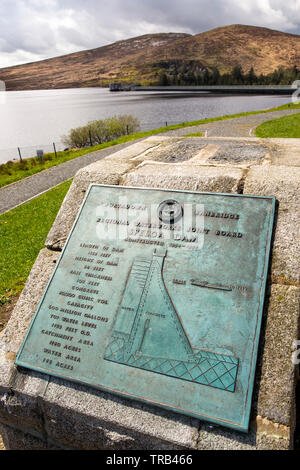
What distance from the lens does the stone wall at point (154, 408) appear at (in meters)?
1.64

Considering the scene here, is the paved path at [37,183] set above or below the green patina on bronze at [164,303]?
below

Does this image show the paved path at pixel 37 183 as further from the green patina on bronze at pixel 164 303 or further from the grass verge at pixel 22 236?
the green patina on bronze at pixel 164 303

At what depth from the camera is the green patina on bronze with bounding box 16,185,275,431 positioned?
1.72 m

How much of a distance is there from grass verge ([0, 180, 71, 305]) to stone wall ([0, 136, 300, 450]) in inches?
81.2

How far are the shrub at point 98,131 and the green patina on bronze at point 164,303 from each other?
22753mm

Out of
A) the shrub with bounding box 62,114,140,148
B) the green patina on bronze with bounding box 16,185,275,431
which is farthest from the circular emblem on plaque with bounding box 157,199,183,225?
the shrub with bounding box 62,114,140,148

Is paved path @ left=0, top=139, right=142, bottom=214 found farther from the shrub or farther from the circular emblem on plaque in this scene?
the shrub

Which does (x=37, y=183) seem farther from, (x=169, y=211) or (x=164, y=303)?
(x=164, y=303)

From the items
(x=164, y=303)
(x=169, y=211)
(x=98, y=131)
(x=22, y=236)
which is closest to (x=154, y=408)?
(x=164, y=303)

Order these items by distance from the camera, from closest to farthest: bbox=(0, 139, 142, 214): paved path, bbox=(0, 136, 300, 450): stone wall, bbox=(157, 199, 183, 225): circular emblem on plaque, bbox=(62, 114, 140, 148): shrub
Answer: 1. bbox=(0, 136, 300, 450): stone wall
2. bbox=(157, 199, 183, 225): circular emblem on plaque
3. bbox=(0, 139, 142, 214): paved path
4. bbox=(62, 114, 140, 148): shrub

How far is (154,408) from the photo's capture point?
1.75 metres

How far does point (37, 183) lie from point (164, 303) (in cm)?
1066

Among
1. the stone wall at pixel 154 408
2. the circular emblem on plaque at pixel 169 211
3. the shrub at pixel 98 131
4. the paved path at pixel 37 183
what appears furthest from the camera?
the shrub at pixel 98 131

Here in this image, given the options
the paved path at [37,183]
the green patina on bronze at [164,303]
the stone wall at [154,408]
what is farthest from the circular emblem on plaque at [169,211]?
the paved path at [37,183]
